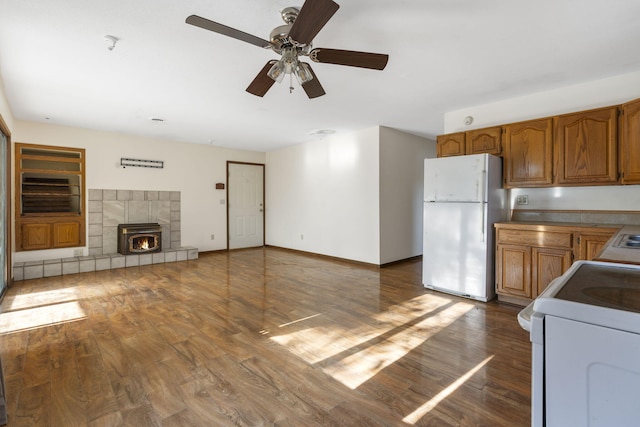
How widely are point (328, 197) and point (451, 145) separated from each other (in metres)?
2.67

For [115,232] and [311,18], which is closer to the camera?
[311,18]

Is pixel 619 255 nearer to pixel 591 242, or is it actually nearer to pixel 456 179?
pixel 591 242

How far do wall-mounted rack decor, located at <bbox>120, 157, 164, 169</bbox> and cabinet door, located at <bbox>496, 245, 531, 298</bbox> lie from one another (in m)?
6.07

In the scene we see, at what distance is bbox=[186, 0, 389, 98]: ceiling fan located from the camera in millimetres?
1688

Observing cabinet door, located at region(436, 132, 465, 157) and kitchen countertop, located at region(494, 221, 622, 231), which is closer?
kitchen countertop, located at region(494, 221, 622, 231)

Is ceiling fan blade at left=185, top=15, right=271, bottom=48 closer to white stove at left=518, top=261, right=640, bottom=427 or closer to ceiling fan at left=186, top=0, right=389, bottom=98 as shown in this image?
ceiling fan at left=186, top=0, right=389, bottom=98

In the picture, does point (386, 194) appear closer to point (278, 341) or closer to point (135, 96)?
point (278, 341)

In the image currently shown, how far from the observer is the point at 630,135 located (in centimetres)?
284

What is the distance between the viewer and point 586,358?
0.86 meters

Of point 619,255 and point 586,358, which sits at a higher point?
point 619,255

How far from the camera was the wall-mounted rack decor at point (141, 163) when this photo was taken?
577cm

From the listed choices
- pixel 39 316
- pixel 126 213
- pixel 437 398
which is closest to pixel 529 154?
pixel 437 398

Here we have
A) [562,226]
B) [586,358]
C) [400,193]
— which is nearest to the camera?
[586,358]

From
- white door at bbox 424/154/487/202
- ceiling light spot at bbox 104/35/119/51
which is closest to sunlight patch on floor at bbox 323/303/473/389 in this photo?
white door at bbox 424/154/487/202
